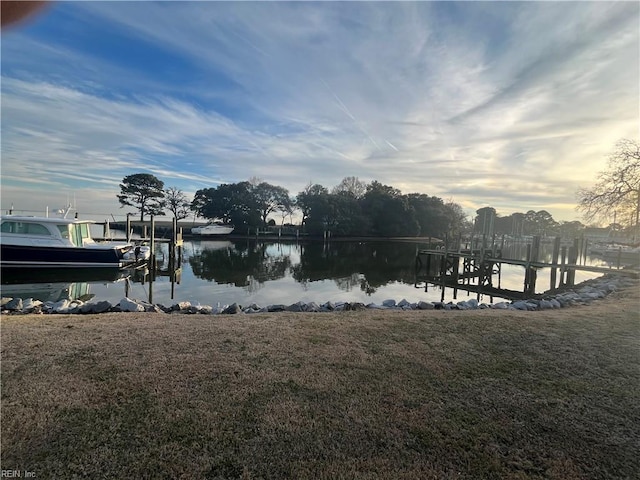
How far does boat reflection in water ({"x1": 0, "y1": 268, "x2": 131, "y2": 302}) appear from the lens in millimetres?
11719

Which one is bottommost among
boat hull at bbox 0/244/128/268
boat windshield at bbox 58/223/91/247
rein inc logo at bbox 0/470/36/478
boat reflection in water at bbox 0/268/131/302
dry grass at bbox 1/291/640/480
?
boat reflection in water at bbox 0/268/131/302

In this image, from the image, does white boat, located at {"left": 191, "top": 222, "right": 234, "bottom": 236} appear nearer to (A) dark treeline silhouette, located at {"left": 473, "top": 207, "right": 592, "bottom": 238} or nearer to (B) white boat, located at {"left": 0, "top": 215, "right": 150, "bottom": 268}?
(B) white boat, located at {"left": 0, "top": 215, "right": 150, "bottom": 268}

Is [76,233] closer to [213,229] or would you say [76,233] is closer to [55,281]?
[55,281]

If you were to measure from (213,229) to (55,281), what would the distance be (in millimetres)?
31055

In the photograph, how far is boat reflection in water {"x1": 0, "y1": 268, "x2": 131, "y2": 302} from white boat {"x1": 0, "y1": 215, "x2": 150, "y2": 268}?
0.29 meters

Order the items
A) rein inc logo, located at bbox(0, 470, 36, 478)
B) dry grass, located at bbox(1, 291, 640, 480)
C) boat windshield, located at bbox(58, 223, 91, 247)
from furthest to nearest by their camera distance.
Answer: boat windshield, located at bbox(58, 223, 91, 247) → dry grass, located at bbox(1, 291, 640, 480) → rein inc logo, located at bbox(0, 470, 36, 478)

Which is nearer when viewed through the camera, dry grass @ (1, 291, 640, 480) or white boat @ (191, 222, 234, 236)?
dry grass @ (1, 291, 640, 480)

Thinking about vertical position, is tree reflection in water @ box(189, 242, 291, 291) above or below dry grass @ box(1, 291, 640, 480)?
below

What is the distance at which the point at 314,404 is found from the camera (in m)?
2.79

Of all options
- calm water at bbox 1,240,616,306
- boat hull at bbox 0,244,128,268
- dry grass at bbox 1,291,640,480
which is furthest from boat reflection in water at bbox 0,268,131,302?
dry grass at bbox 1,291,640,480

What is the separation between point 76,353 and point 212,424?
7.09 ft

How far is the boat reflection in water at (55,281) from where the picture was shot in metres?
11.7

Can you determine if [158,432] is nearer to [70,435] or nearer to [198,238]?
[70,435]

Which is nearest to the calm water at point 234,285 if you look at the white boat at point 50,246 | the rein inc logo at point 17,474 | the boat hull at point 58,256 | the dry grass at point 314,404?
the boat hull at point 58,256
